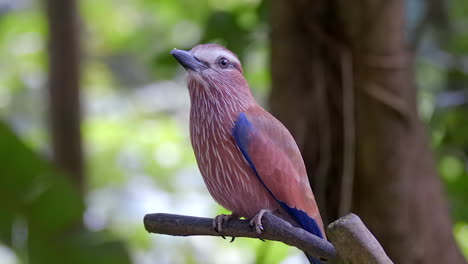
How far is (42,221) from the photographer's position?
5.92 feet

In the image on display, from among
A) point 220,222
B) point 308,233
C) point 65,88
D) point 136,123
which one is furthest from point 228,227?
point 136,123

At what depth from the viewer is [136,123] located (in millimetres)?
3188

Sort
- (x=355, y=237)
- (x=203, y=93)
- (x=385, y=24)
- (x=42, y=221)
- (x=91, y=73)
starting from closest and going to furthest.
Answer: (x=355, y=237) → (x=203, y=93) → (x=385, y=24) → (x=42, y=221) → (x=91, y=73)

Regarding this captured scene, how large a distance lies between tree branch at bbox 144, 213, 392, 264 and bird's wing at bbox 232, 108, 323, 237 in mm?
50

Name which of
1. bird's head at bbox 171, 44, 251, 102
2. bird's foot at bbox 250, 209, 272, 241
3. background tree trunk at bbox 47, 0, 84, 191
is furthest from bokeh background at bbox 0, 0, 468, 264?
bird's foot at bbox 250, 209, 272, 241

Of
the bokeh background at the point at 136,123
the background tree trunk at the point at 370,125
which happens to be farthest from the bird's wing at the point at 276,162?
the bokeh background at the point at 136,123

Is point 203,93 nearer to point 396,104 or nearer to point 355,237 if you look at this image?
point 355,237

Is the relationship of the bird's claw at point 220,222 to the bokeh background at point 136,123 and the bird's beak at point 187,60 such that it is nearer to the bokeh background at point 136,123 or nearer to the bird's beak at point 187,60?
the bird's beak at point 187,60

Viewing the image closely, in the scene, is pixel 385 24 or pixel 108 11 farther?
pixel 108 11

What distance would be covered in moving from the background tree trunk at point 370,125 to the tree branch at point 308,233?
496 millimetres

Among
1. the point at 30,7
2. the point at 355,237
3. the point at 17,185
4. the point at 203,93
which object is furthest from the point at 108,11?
the point at 355,237

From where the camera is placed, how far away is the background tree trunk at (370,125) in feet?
4.33

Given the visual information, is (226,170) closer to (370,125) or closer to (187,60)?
(187,60)

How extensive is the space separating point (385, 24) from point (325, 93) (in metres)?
0.19
